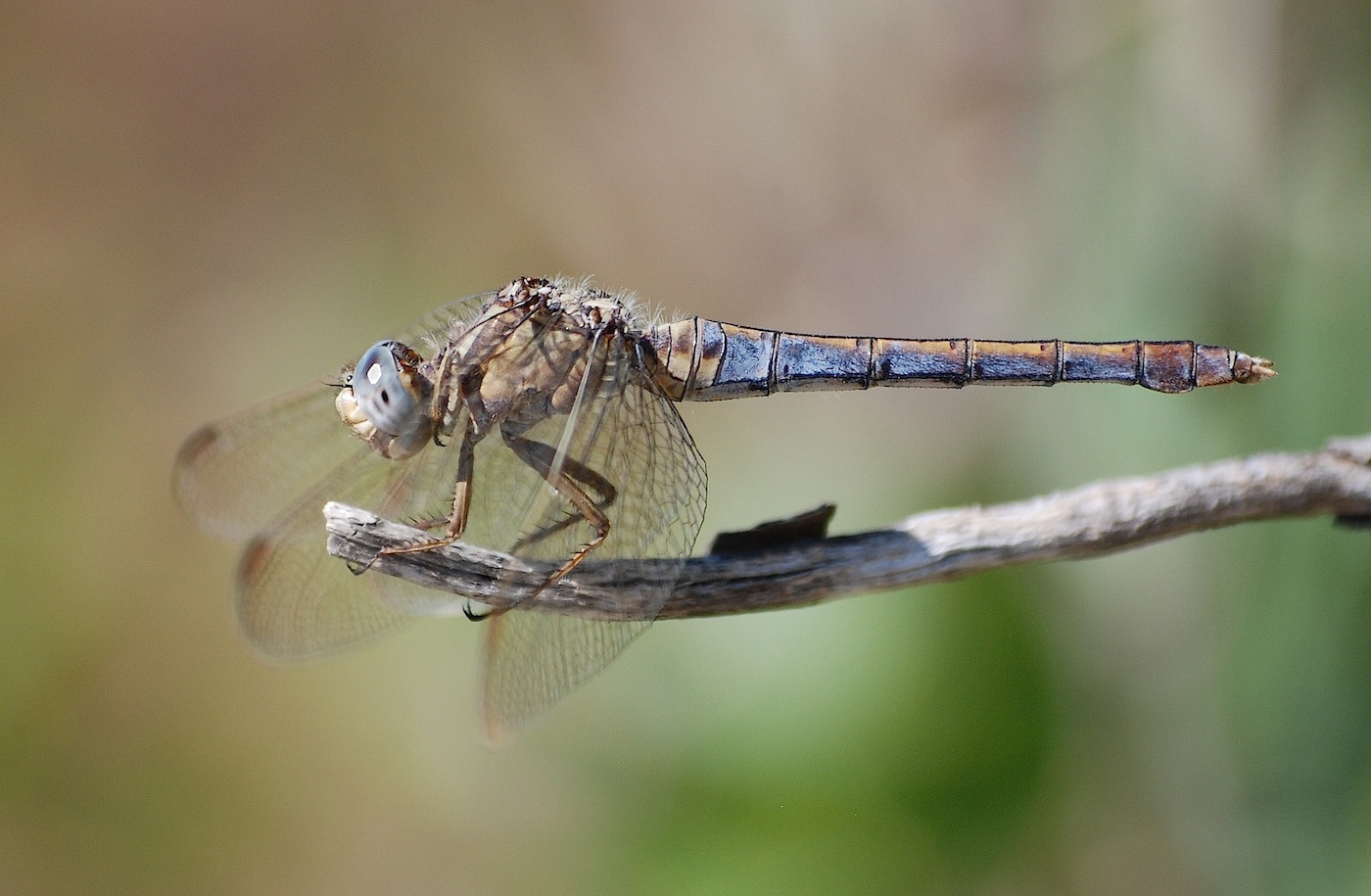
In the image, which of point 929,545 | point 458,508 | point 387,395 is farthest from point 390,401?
point 929,545

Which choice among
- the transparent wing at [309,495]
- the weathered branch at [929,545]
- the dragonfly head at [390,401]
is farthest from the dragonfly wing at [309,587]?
the weathered branch at [929,545]

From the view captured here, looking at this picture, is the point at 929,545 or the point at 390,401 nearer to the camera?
the point at 929,545

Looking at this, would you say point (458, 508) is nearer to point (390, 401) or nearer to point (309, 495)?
point (390, 401)

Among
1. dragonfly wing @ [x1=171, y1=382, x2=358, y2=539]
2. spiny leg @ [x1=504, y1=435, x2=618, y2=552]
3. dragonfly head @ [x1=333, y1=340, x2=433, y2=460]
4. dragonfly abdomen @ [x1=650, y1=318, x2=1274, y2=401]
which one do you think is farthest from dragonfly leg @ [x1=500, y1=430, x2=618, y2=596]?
dragonfly wing @ [x1=171, y1=382, x2=358, y2=539]

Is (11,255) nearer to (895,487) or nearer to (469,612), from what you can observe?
(469,612)

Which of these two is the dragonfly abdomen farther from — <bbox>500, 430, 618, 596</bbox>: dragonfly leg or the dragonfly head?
the dragonfly head

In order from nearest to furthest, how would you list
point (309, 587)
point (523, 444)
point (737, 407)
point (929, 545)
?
1. point (929, 545)
2. point (523, 444)
3. point (309, 587)
4. point (737, 407)
